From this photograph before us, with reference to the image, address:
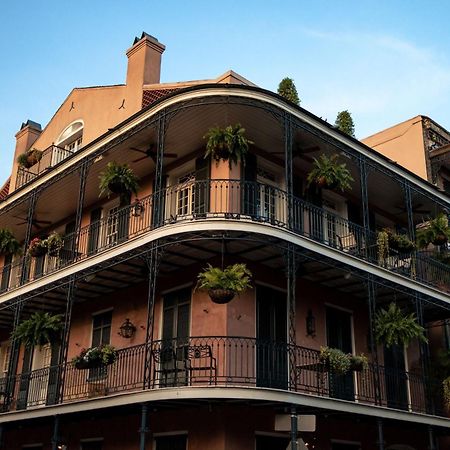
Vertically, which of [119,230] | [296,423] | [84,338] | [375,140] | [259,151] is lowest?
[296,423]

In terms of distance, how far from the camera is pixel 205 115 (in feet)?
45.9

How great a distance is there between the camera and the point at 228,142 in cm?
1314

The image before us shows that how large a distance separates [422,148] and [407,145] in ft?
2.23

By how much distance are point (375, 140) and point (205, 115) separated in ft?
37.1

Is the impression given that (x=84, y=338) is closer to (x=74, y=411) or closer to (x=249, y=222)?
(x=74, y=411)

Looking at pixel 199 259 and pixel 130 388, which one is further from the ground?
pixel 199 259

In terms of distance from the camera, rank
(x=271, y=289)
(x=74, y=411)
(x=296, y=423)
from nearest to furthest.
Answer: (x=296, y=423) < (x=74, y=411) < (x=271, y=289)

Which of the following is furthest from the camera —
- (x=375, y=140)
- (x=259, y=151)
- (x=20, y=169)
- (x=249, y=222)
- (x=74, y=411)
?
(x=375, y=140)

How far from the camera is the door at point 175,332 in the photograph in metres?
13.3

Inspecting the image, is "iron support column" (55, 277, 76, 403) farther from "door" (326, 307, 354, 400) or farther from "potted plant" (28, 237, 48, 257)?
"door" (326, 307, 354, 400)

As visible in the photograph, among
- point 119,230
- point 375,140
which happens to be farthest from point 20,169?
point 375,140

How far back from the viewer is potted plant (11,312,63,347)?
Result: 1503 cm

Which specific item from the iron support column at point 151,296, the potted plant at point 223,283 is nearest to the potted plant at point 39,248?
the iron support column at point 151,296

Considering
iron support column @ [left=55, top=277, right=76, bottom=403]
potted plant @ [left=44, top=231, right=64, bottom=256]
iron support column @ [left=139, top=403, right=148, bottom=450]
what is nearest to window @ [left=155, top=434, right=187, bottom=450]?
iron support column @ [left=139, top=403, right=148, bottom=450]
